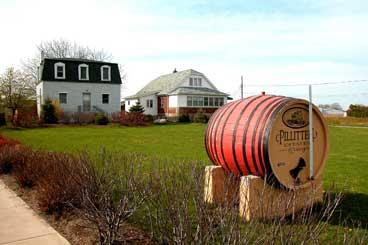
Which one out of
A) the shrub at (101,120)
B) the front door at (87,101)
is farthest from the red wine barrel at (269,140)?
the front door at (87,101)

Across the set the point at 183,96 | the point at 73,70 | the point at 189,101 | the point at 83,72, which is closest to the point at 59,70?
the point at 73,70

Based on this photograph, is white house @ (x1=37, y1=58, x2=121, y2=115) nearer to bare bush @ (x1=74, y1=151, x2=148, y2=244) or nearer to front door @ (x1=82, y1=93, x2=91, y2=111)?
front door @ (x1=82, y1=93, x2=91, y2=111)

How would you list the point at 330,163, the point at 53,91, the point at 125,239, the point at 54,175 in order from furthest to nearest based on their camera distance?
1. the point at 53,91
2. the point at 330,163
3. the point at 54,175
4. the point at 125,239

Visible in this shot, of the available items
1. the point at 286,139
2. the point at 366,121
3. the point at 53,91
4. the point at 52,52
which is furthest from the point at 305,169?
the point at 52,52

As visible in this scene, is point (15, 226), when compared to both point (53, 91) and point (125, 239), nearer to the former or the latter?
point (125, 239)

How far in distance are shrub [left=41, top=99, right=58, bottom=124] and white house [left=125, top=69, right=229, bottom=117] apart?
1450 centimetres

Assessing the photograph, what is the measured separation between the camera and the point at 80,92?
3919cm

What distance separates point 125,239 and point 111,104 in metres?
37.7

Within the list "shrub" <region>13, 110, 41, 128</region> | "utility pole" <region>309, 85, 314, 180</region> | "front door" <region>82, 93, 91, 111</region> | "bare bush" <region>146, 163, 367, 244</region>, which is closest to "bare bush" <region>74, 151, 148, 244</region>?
"bare bush" <region>146, 163, 367, 244</region>

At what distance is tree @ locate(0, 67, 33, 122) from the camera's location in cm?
3253

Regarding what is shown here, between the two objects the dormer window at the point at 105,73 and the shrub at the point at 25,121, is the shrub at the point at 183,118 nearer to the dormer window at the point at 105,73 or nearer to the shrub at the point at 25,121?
the dormer window at the point at 105,73

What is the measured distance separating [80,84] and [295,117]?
36846 millimetres

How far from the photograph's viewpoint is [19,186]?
6.98 m

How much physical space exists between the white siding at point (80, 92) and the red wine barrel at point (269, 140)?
3502cm
